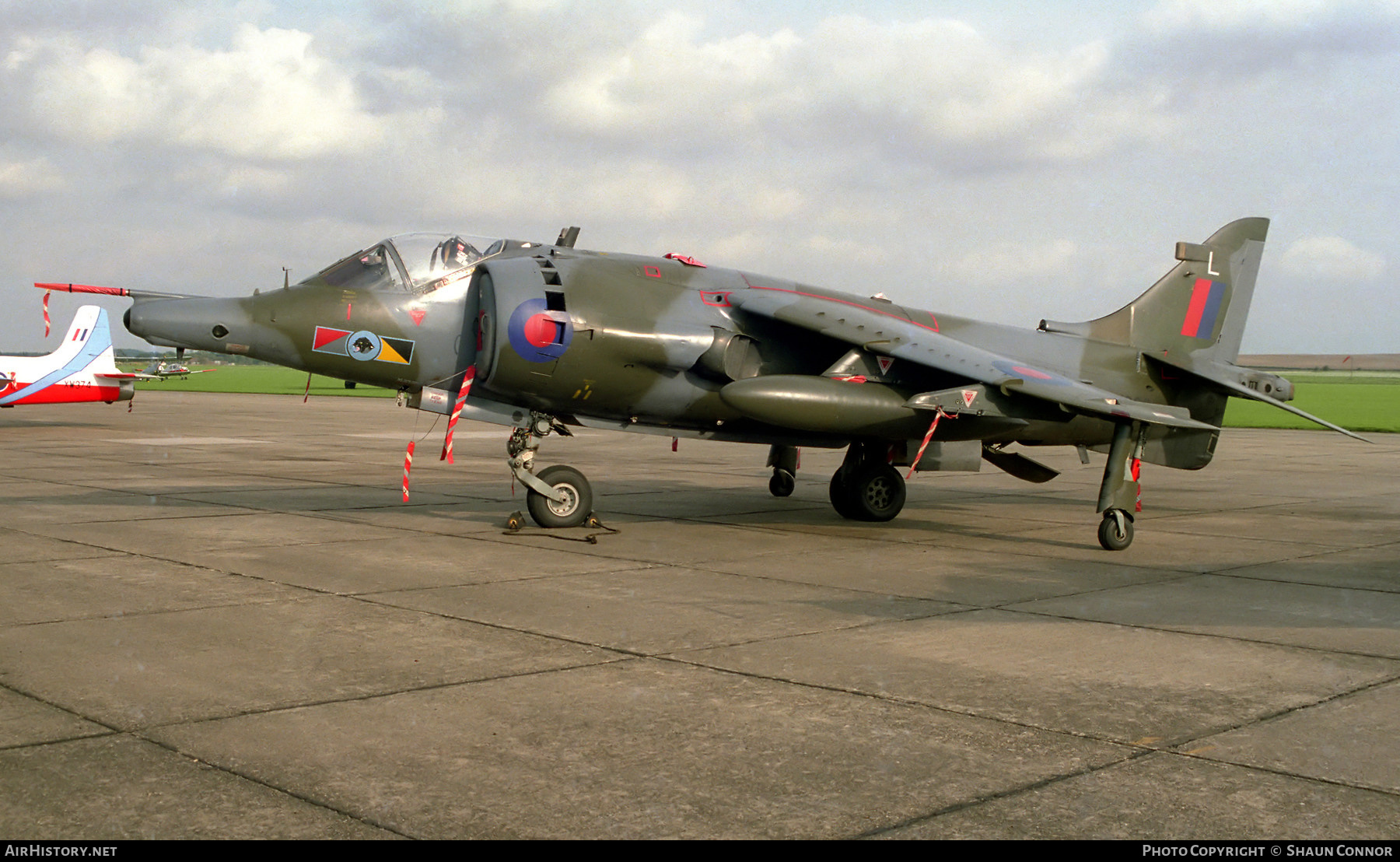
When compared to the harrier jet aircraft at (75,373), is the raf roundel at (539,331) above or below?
above

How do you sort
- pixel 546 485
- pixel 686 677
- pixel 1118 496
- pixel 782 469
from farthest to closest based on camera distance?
pixel 782 469
pixel 546 485
pixel 1118 496
pixel 686 677

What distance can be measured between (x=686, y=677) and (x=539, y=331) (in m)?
5.80

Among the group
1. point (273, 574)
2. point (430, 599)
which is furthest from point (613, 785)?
point (273, 574)

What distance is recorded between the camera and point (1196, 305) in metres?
15.2

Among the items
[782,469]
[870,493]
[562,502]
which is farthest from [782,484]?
[562,502]

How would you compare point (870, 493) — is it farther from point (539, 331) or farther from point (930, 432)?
point (539, 331)

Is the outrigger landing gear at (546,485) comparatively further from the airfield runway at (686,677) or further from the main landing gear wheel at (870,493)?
the main landing gear wheel at (870,493)

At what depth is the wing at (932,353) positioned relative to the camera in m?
11.1

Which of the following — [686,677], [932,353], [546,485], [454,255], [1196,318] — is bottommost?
[686,677]

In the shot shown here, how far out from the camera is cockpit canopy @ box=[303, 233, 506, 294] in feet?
38.4

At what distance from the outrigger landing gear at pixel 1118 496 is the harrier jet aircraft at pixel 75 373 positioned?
86.9 ft

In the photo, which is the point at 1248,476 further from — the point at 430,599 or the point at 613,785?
the point at 613,785

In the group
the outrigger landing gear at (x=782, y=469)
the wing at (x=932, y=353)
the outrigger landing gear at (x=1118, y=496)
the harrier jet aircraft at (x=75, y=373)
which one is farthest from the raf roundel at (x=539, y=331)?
the harrier jet aircraft at (x=75, y=373)

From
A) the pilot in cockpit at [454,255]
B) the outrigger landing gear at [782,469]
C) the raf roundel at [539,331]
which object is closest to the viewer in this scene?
the raf roundel at [539,331]
